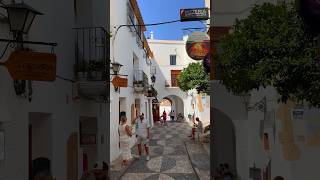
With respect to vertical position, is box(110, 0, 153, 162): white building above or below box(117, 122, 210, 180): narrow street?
above

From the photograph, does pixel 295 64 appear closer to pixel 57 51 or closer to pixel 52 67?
pixel 52 67

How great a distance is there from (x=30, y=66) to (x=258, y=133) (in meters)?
6.40

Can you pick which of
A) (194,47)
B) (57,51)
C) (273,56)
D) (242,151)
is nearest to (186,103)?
(194,47)

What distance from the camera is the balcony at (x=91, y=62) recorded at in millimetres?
10680

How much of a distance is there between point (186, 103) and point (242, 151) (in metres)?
39.0

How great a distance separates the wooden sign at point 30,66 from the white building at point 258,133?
4351mm

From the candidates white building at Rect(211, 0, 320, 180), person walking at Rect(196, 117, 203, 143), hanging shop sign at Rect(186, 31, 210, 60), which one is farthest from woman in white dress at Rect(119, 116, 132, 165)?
person walking at Rect(196, 117, 203, 143)

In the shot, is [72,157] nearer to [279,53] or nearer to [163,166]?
[279,53]

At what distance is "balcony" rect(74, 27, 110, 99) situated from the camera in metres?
10.7

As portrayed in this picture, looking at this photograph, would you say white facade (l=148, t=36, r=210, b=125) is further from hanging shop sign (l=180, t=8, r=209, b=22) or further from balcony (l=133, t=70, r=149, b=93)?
hanging shop sign (l=180, t=8, r=209, b=22)

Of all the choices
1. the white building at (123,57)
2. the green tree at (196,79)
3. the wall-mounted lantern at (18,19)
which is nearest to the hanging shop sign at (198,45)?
the white building at (123,57)

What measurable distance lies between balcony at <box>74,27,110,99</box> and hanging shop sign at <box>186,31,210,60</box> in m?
7.56

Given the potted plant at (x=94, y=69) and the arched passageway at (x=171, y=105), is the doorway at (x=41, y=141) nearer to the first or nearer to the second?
the potted plant at (x=94, y=69)

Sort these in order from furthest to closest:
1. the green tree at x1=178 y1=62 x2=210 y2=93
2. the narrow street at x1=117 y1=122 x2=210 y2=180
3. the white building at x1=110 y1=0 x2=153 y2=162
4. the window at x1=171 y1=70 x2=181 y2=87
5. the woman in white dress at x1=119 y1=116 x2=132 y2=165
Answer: the window at x1=171 y1=70 x2=181 y2=87 → the green tree at x1=178 y1=62 x2=210 y2=93 → the white building at x1=110 y1=0 x2=153 y2=162 → the woman in white dress at x1=119 y1=116 x2=132 y2=165 → the narrow street at x1=117 y1=122 x2=210 y2=180
